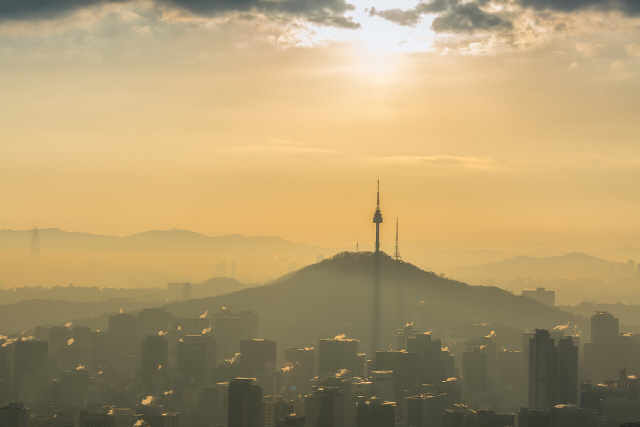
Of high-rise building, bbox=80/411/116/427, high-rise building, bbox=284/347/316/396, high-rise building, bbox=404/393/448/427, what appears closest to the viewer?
high-rise building, bbox=80/411/116/427

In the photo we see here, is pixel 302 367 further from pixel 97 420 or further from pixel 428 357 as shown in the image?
pixel 97 420

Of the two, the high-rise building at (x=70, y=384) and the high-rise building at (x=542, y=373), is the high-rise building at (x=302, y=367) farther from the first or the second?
the high-rise building at (x=542, y=373)

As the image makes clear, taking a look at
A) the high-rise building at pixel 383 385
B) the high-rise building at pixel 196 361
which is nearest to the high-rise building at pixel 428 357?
the high-rise building at pixel 383 385

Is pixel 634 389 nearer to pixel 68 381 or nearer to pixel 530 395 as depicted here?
pixel 530 395

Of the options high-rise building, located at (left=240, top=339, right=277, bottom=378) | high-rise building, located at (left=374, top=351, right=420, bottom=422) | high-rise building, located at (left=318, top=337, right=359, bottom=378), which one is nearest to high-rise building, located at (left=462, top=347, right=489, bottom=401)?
high-rise building, located at (left=374, top=351, right=420, bottom=422)

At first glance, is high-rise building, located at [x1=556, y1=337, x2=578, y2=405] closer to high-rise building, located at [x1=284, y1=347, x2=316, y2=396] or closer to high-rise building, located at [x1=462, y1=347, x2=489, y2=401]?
high-rise building, located at [x1=462, y1=347, x2=489, y2=401]

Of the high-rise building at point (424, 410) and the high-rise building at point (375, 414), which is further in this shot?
the high-rise building at point (424, 410)

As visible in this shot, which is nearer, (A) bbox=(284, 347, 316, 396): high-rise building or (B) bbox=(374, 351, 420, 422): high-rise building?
(B) bbox=(374, 351, 420, 422): high-rise building
